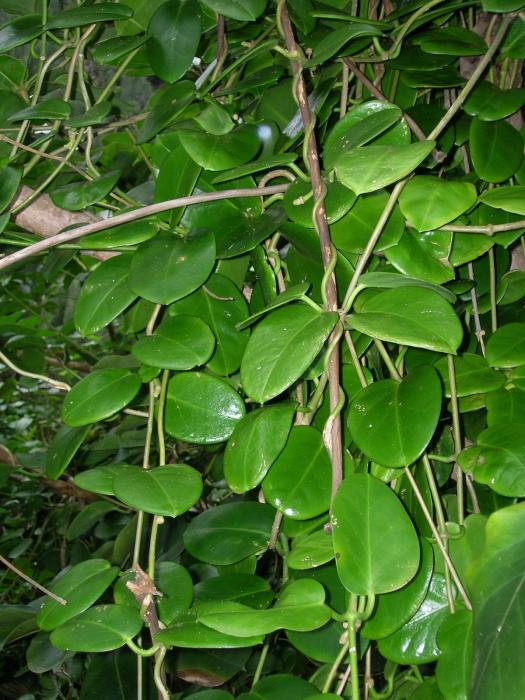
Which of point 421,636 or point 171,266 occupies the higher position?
point 171,266

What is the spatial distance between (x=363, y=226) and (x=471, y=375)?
0.13 m

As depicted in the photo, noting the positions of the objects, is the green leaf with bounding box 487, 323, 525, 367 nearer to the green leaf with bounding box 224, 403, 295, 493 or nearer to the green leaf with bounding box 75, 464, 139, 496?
the green leaf with bounding box 224, 403, 295, 493

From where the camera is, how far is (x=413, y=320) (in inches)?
14.5

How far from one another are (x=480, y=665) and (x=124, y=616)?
20cm

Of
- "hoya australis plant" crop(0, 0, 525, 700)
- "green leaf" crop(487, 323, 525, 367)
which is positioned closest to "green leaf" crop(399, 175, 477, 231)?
"hoya australis plant" crop(0, 0, 525, 700)

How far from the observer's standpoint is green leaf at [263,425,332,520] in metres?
0.42

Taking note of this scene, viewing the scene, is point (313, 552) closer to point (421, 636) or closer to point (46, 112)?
point (421, 636)

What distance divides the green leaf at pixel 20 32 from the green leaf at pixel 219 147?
144mm

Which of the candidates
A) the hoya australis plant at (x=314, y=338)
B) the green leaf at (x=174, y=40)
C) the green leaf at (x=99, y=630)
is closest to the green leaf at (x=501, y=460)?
the hoya australis plant at (x=314, y=338)

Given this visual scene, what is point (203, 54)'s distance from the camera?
650 millimetres

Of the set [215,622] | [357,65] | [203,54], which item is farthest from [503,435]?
[203,54]

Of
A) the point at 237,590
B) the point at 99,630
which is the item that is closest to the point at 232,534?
the point at 237,590

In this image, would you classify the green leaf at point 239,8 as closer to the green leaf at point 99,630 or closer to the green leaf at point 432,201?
the green leaf at point 432,201

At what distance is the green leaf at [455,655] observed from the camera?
0.39 meters
